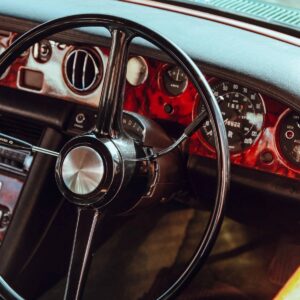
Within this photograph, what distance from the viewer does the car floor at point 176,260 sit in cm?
168

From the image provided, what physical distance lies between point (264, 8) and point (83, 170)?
67cm

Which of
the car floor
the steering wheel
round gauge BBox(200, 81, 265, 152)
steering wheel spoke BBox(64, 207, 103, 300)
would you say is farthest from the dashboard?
the car floor

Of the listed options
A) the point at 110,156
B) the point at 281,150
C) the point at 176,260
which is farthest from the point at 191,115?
the point at 176,260

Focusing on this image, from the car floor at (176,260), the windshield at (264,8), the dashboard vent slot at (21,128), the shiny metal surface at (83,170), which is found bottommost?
the car floor at (176,260)

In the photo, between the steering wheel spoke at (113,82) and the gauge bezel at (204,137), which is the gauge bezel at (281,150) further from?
the steering wheel spoke at (113,82)

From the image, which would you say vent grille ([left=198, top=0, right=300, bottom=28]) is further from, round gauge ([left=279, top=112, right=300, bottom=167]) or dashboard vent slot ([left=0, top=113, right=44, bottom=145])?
dashboard vent slot ([left=0, top=113, right=44, bottom=145])

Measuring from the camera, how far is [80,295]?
1.06 metres

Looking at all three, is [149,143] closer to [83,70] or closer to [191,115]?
[191,115]

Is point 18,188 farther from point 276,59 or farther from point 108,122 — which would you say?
point 276,59

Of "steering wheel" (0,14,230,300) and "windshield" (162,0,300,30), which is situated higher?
"windshield" (162,0,300,30)

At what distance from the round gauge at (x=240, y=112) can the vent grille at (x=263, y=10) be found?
9.1 inches

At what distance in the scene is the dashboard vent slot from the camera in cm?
150

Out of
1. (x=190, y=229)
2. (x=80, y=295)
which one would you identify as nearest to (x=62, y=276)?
(x=190, y=229)

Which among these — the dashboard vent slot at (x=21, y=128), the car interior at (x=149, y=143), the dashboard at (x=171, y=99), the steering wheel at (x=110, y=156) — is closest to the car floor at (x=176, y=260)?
the car interior at (x=149, y=143)
